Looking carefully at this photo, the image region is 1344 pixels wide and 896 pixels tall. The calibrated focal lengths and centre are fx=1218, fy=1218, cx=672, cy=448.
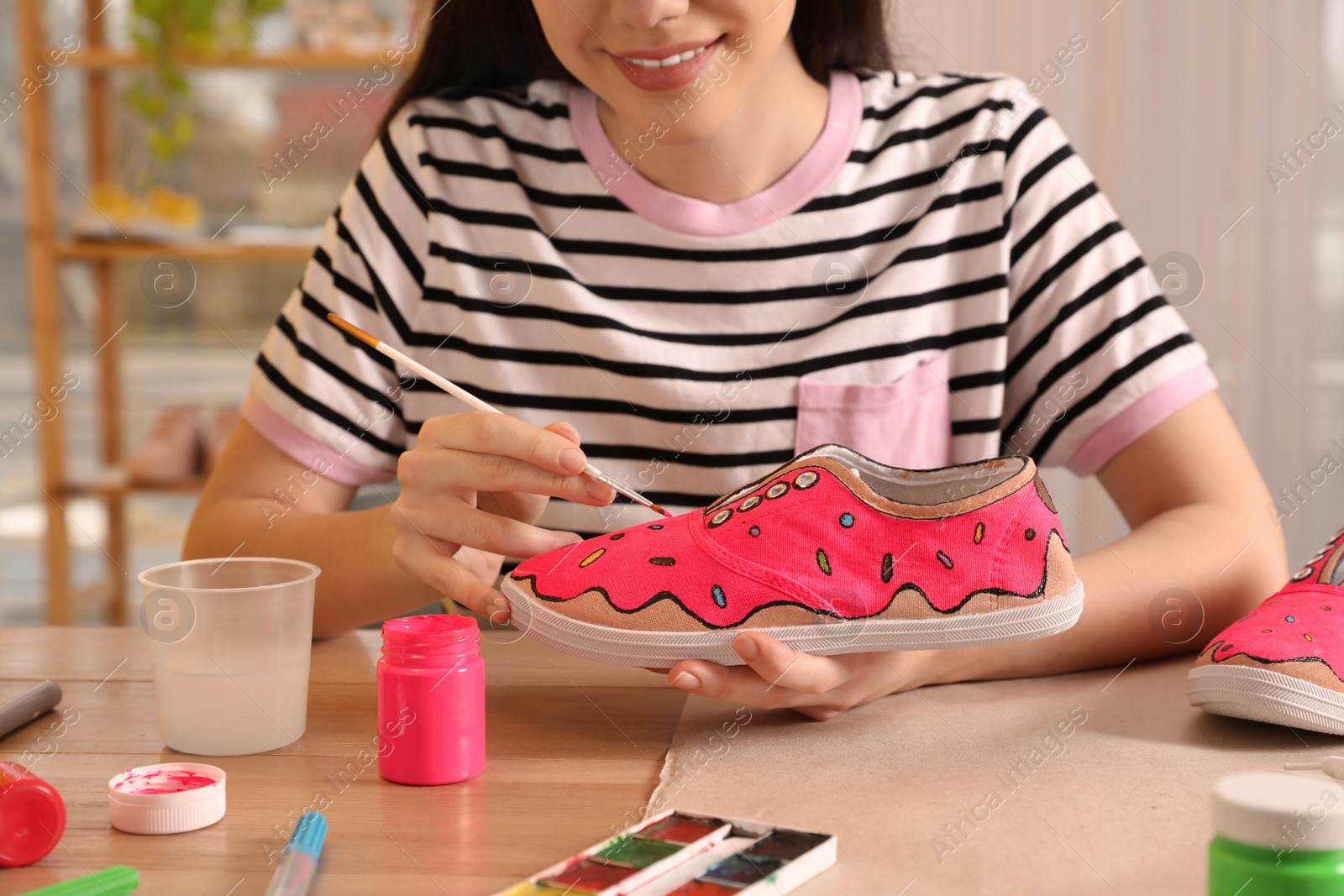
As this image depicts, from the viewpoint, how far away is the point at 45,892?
0.51 meters

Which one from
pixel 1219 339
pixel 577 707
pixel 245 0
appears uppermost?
pixel 245 0

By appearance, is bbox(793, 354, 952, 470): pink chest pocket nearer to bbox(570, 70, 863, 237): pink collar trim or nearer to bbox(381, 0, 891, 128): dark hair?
bbox(570, 70, 863, 237): pink collar trim

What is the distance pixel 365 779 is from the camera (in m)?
0.67

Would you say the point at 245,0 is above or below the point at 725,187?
above

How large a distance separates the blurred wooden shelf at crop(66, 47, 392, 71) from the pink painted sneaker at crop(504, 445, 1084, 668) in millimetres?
1927

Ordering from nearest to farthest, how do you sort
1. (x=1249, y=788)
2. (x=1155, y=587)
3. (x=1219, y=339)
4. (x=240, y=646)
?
(x=1249, y=788) → (x=240, y=646) → (x=1155, y=587) → (x=1219, y=339)

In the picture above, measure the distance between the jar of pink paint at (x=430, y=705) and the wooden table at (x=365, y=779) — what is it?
13 millimetres

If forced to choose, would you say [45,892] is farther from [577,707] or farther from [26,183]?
[26,183]

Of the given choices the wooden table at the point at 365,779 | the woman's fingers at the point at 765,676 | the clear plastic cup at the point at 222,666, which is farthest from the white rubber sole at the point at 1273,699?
the clear plastic cup at the point at 222,666

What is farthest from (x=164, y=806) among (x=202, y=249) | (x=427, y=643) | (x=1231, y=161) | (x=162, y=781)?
(x=202, y=249)

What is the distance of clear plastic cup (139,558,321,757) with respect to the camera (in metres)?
0.71

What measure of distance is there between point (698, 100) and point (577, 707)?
0.49 m

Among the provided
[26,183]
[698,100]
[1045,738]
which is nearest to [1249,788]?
[1045,738]

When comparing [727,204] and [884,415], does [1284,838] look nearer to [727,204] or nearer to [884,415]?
[884,415]
